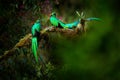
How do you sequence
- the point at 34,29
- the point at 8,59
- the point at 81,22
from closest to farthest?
the point at 81,22 < the point at 34,29 < the point at 8,59

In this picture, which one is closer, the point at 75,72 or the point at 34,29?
the point at 75,72

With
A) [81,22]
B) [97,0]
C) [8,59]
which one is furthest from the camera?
[8,59]

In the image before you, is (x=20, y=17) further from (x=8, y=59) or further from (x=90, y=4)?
(x=90, y=4)

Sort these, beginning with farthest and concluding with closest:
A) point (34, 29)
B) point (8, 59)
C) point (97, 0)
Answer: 1. point (8, 59)
2. point (34, 29)
3. point (97, 0)

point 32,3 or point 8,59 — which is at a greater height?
point 32,3

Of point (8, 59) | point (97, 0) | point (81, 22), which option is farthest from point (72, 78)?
point (8, 59)

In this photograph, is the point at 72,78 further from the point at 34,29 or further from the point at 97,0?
the point at 34,29

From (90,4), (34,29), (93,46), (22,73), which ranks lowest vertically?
(22,73)

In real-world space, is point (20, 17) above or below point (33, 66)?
above

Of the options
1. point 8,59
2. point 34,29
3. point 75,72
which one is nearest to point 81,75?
point 75,72
